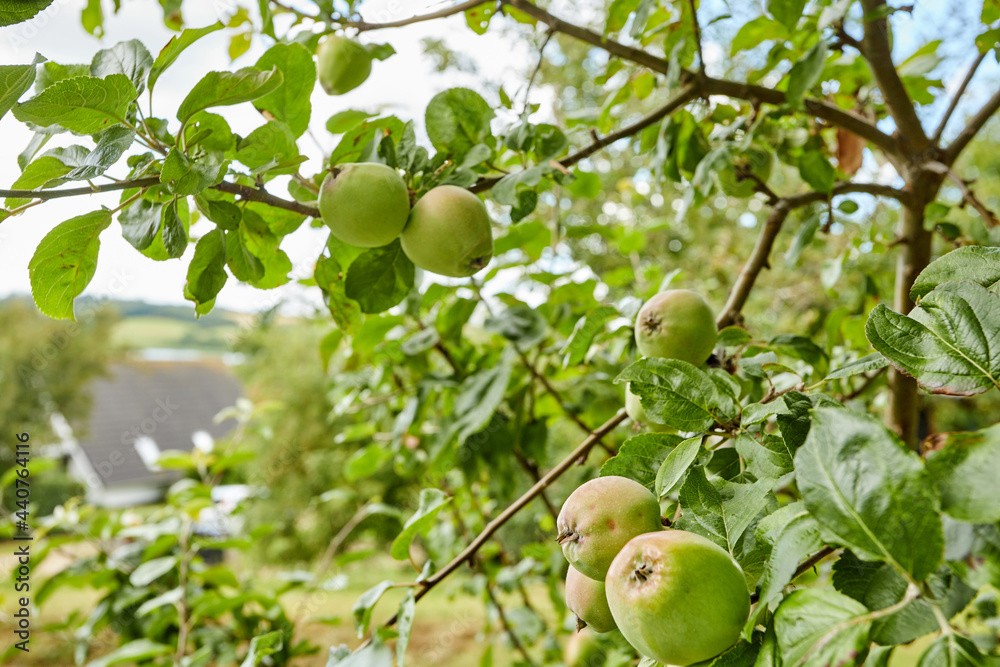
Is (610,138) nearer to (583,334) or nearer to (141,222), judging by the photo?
(583,334)

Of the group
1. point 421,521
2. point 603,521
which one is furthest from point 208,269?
point 603,521

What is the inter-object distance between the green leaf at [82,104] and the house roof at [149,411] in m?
7.69

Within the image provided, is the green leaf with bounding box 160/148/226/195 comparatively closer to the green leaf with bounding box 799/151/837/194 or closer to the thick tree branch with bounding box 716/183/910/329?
the thick tree branch with bounding box 716/183/910/329

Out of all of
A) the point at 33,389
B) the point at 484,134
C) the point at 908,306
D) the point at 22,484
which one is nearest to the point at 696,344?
the point at 484,134

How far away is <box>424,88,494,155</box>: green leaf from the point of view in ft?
2.61

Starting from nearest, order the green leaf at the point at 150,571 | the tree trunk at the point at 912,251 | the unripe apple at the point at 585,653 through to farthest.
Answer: the tree trunk at the point at 912,251 < the green leaf at the point at 150,571 < the unripe apple at the point at 585,653

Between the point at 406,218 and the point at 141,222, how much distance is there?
0.90 feet

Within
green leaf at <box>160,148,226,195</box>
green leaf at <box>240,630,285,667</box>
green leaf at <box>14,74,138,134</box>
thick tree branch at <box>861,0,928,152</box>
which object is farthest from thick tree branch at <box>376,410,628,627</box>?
thick tree branch at <box>861,0,928,152</box>

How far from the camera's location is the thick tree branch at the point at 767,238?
2.91ft

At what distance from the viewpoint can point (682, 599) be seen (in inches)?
14.9

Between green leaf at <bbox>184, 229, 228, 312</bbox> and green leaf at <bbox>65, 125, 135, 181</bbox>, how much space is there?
12cm

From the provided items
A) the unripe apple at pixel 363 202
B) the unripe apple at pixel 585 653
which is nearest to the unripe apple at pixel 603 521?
the unripe apple at pixel 363 202

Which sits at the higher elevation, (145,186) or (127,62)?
(127,62)

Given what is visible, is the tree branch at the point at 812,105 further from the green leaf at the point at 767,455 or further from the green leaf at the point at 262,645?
the green leaf at the point at 262,645
